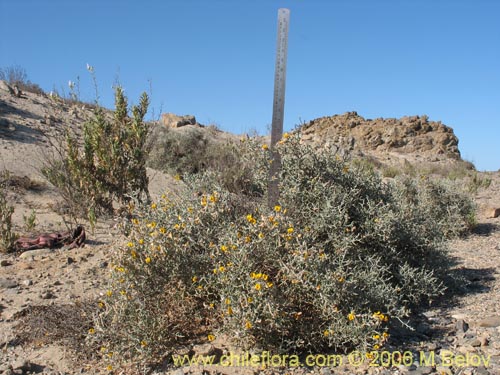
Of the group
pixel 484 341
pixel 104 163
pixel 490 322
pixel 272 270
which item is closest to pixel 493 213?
pixel 490 322

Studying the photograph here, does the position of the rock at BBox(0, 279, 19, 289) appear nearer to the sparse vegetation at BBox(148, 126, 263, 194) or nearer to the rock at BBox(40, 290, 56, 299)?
the rock at BBox(40, 290, 56, 299)

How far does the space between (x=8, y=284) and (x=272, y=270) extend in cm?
274

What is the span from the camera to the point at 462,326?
11.9 ft

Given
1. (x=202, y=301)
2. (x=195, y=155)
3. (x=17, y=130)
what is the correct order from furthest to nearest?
(x=195, y=155) → (x=17, y=130) → (x=202, y=301)

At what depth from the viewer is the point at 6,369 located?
3127mm

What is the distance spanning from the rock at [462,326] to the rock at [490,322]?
109 millimetres

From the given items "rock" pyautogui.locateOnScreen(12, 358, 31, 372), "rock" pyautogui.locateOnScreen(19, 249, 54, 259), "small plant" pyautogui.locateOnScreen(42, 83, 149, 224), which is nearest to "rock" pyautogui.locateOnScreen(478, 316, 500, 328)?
"rock" pyautogui.locateOnScreen(12, 358, 31, 372)

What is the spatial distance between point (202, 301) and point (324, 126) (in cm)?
2014

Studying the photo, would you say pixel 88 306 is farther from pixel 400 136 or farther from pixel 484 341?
pixel 400 136

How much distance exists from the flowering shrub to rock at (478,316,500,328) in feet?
1.65

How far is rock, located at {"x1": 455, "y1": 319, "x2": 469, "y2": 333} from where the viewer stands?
3590 mm

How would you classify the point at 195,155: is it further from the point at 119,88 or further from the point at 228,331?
the point at 228,331

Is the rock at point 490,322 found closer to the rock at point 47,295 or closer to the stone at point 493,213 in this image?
the rock at point 47,295

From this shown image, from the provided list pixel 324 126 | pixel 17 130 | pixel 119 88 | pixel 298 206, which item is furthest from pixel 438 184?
pixel 324 126
